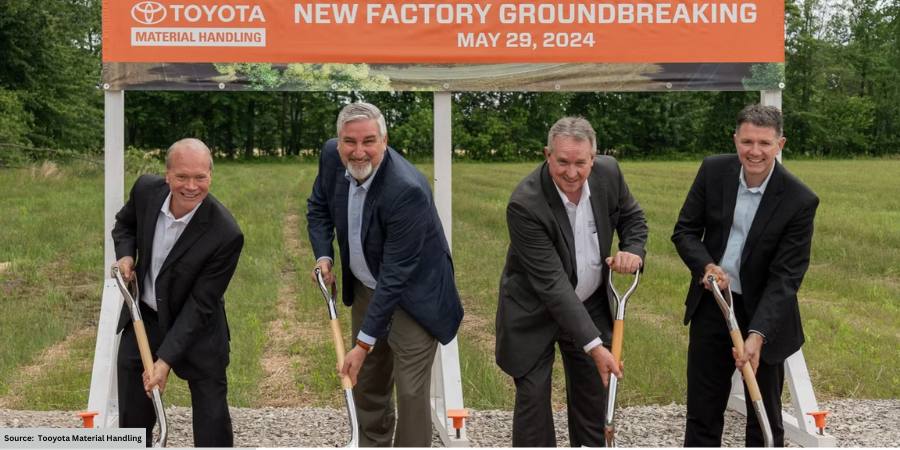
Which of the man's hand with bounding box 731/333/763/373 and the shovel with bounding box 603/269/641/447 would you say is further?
the man's hand with bounding box 731/333/763/373

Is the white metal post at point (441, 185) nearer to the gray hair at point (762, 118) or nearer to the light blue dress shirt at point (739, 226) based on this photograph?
the light blue dress shirt at point (739, 226)

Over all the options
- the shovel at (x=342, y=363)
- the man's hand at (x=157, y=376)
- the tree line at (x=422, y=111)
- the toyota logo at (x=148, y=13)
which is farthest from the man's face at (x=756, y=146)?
the tree line at (x=422, y=111)

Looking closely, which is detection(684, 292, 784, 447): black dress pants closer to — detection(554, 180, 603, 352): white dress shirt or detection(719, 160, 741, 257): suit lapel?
detection(719, 160, 741, 257): suit lapel

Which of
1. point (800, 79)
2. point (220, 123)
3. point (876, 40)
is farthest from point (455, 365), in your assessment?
point (876, 40)

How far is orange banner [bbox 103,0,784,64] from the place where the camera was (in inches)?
244

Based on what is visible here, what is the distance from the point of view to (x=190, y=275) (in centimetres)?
486

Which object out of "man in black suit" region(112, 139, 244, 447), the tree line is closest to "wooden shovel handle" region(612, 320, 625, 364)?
"man in black suit" region(112, 139, 244, 447)

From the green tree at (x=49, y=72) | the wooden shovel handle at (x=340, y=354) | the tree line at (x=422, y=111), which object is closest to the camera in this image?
the wooden shovel handle at (x=340, y=354)

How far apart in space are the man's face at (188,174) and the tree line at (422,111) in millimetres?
9648

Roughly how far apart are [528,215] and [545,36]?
1838 mm

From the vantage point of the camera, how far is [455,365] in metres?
5.97

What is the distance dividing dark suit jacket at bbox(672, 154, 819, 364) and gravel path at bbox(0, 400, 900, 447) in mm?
1421

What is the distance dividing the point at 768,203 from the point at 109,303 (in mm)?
3541

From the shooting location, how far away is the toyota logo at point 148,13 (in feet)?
20.2
